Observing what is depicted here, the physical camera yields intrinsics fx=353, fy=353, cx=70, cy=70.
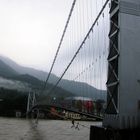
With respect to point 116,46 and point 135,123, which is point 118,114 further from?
point 116,46

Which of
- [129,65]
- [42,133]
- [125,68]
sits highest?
[129,65]

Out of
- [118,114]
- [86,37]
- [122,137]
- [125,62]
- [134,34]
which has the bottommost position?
[122,137]

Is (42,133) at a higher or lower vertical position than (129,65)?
lower

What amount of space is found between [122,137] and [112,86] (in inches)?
106

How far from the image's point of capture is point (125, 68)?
16.3m

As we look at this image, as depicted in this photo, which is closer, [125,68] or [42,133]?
[125,68]

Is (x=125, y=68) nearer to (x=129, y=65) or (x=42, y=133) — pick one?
(x=129, y=65)

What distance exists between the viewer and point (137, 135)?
1559 centimetres

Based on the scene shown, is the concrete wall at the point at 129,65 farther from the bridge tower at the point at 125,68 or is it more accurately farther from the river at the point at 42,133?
the river at the point at 42,133

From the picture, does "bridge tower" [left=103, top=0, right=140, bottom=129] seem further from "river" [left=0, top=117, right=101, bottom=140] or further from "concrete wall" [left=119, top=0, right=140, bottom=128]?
"river" [left=0, top=117, right=101, bottom=140]

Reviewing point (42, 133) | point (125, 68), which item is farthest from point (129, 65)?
point (42, 133)

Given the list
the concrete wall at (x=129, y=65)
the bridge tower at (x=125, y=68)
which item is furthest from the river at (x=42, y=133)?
the concrete wall at (x=129, y=65)

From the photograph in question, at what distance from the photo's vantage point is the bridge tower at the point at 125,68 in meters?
16.2

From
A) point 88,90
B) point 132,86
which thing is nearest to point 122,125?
point 132,86
